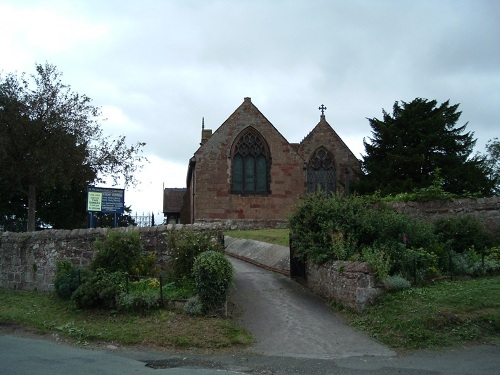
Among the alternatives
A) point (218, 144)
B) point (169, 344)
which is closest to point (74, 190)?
point (218, 144)

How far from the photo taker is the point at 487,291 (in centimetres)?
1199

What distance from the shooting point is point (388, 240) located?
14.7 metres

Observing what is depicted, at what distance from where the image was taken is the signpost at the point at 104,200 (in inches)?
826

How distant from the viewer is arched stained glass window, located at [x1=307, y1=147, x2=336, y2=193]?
37.5m

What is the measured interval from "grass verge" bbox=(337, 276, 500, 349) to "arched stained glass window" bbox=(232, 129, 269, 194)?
22.0 metres

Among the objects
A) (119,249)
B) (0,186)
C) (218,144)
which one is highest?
(218,144)

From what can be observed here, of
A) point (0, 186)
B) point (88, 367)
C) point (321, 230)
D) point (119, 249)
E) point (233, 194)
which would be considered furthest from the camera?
point (233, 194)

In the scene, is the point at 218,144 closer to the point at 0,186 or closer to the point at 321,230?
the point at 0,186

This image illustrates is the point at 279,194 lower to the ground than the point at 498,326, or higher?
higher

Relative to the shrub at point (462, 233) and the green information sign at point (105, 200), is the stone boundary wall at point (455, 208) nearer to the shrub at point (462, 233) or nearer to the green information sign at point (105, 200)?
the shrub at point (462, 233)

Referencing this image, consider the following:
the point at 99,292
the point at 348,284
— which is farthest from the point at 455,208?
the point at 99,292

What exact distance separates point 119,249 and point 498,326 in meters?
9.34

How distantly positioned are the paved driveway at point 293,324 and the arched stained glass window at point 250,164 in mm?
18399

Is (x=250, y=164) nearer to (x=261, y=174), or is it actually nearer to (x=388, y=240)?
(x=261, y=174)
